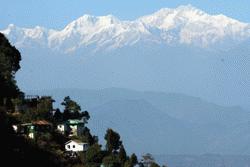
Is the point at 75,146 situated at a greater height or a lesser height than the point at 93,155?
greater

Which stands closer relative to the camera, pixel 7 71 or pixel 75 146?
pixel 75 146

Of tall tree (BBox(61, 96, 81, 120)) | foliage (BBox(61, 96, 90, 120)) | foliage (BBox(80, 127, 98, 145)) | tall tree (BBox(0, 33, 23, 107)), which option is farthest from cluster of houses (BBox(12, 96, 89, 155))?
tall tree (BBox(61, 96, 81, 120))

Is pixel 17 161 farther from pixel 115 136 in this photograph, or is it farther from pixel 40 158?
pixel 115 136

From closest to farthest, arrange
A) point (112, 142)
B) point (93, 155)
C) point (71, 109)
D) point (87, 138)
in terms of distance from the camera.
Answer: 1. point (93, 155)
2. point (112, 142)
3. point (87, 138)
4. point (71, 109)

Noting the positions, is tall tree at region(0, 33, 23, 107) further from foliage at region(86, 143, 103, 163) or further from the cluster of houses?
foliage at region(86, 143, 103, 163)

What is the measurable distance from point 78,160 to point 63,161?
10.5ft

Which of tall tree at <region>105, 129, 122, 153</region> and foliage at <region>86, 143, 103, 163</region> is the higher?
tall tree at <region>105, 129, 122, 153</region>

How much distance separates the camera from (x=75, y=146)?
73250mm

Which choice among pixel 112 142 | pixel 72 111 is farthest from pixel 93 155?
pixel 72 111

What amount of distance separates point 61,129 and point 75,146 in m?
5.65

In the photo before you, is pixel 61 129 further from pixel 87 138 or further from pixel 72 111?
pixel 72 111

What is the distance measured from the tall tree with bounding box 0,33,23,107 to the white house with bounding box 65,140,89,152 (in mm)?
6713

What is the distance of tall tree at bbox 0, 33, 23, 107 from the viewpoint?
79031 mm

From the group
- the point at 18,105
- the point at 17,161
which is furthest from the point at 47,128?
the point at 17,161
